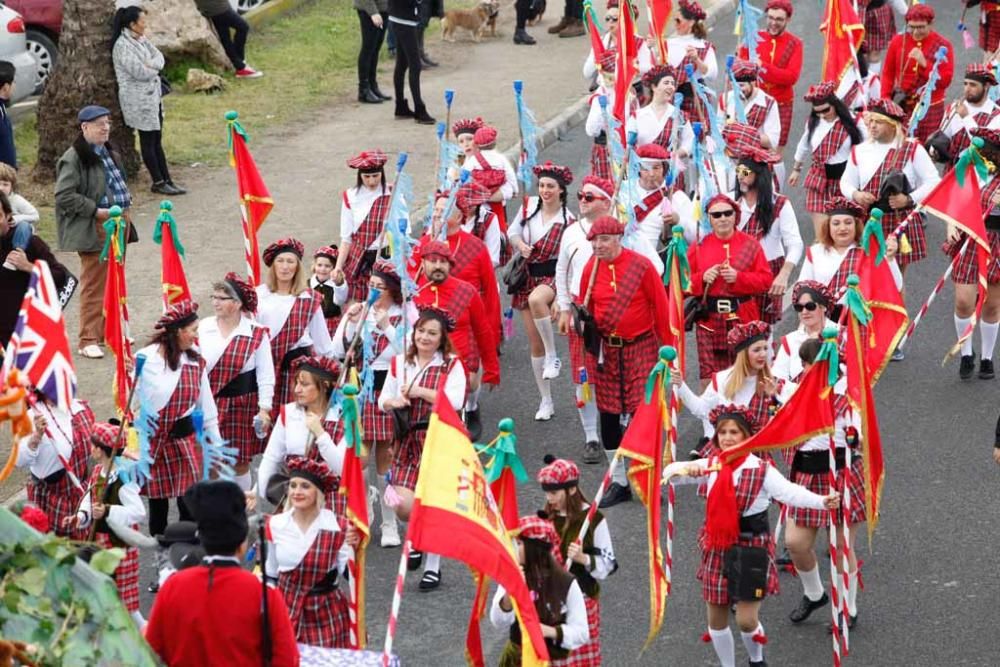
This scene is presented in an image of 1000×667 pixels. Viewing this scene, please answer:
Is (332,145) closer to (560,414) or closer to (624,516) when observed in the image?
(560,414)

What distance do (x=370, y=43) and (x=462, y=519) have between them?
1332cm

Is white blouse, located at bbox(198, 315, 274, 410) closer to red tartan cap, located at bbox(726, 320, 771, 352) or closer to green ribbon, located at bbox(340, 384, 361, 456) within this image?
green ribbon, located at bbox(340, 384, 361, 456)

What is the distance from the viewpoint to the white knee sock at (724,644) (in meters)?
8.46

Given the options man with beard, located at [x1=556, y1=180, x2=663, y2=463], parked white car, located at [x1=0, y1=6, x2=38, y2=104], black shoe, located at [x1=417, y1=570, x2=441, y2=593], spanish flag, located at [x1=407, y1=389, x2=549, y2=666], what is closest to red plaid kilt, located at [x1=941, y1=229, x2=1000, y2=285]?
man with beard, located at [x1=556, y1=180, x2=663, y2=463]

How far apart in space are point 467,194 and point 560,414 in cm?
174

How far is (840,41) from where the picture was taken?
52.5 ft

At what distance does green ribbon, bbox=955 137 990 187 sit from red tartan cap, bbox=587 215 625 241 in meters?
2.69

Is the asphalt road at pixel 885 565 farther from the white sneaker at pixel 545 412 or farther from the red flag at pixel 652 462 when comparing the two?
the red flag at pixel 652 462

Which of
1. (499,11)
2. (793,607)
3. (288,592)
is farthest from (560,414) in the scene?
(499,11)

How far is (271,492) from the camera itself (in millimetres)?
8875

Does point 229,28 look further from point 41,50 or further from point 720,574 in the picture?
point 720,574

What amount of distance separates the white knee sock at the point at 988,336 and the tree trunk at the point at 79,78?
8581mm

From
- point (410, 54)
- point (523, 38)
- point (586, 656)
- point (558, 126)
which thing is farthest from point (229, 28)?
point (586, 656)

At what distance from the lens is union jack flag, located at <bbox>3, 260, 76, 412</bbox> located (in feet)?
21.0
